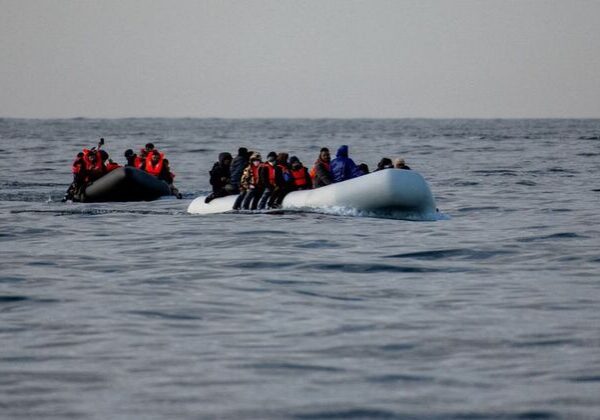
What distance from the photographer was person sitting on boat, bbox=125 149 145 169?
107 feet

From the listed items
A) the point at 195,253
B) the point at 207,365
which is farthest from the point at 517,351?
the point at 195,253

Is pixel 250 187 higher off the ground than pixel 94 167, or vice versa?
pixel 250 187

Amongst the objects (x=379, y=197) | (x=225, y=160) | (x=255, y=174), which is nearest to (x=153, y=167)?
(x=225, y=160)

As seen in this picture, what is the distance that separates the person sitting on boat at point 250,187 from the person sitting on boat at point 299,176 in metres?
0.74

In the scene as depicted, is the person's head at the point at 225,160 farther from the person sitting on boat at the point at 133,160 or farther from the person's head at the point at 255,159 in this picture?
the person sitting on boat at the point at 133,160

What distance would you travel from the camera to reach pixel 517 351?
10.9 m

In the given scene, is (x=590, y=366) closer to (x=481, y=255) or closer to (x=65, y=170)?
(x=481, y=255)

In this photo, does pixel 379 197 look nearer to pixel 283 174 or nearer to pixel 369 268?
pixel 283 174

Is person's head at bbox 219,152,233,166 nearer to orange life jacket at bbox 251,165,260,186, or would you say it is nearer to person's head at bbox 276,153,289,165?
orange life jacket at bbox 251,165,260,186

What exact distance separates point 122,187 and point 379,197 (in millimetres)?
9470

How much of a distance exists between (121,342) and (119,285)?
3.91 metres

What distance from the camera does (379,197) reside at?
24031 mm

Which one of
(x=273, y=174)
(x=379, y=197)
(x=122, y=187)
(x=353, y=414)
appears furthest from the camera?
(x=122, y=187)

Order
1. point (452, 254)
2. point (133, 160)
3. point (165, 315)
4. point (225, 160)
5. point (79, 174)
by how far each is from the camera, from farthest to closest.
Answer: point (133, 160), point (79, 174), point (225, 160), point (452, 254), point (165, 315)
